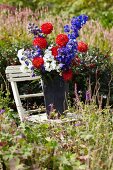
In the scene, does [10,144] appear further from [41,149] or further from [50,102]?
[50,102]

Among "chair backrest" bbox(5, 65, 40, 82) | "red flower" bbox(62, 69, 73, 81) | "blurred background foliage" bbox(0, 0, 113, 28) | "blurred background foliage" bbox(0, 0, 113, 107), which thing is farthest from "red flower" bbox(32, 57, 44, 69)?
"blurred background foliage" bbox(0, 0, 113, 28)

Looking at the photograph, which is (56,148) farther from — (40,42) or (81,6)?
(81,6)

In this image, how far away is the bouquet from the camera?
5301mm

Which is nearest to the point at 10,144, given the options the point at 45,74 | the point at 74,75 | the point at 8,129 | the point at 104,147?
the point at 8,129

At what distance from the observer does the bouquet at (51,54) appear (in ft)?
17.4

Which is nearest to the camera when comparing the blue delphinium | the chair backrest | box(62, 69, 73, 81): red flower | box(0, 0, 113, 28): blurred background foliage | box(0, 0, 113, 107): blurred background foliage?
the blue delphinium

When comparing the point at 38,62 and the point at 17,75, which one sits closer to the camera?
the point at 38,62

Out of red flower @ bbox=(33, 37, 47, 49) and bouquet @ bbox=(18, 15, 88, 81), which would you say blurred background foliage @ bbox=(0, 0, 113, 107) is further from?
red flower @ bbox=(33, 37, 47, 49)

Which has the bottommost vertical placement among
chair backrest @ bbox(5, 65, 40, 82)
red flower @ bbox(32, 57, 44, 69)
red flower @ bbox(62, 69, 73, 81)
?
chair backrest @ bbox(5, 65, 40, 82)

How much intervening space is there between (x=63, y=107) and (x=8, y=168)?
Answer: 6.41 feet

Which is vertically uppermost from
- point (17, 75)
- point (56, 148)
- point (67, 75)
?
point (67, 75)

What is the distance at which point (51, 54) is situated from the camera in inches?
211

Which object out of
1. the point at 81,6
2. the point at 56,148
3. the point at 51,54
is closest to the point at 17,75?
the point at 51,54

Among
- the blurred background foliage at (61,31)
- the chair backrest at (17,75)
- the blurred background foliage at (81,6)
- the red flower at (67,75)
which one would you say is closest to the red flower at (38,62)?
the red flower at (67,75)
